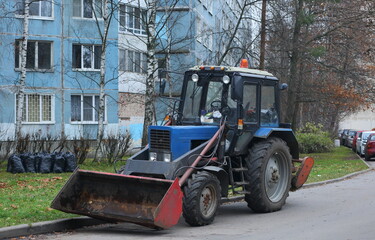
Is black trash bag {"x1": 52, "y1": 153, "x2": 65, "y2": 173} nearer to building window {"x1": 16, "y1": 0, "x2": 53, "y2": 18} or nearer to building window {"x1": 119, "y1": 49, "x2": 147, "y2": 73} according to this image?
building window {"x1": 16, "y1": 0, "x2": 53, "y2": 18}

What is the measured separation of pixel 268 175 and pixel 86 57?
87.9 feet

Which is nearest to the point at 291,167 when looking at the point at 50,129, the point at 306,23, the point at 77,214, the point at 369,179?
the point at 77,214

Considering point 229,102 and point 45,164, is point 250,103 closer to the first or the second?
point 229,102

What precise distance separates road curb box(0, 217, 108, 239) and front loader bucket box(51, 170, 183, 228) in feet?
0.85

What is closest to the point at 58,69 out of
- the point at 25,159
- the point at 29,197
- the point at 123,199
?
the point at 25,159

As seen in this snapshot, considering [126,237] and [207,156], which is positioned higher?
[207,156]

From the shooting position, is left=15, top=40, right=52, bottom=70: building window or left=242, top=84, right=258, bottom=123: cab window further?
left=15, top=40, right=52, bottom=70: building window

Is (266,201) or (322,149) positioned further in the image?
(322,149)

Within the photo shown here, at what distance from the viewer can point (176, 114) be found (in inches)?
534

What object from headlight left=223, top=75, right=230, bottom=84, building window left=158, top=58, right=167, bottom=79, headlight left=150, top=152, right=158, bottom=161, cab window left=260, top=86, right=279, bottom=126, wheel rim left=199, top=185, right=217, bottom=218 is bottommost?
wheel rim left=199, top=185, right=217, bottom=218

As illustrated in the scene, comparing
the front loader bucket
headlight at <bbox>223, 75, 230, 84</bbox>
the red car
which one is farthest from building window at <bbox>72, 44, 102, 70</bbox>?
the front loader bucket

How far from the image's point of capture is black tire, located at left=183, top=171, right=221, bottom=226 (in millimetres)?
11055

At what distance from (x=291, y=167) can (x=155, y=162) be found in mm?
3774

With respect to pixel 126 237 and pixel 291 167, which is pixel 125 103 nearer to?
pixel 291 167
